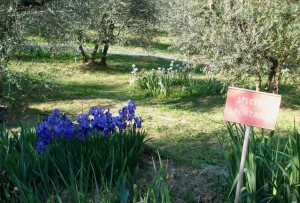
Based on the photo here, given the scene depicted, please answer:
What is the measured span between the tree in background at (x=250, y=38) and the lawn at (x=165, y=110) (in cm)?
106

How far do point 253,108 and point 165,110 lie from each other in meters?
5.80

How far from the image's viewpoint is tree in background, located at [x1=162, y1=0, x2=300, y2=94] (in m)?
7.64

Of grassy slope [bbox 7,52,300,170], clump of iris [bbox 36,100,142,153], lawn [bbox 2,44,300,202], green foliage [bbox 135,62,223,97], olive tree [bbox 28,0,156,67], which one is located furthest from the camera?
olive tree [bbox 28,0,156,67]

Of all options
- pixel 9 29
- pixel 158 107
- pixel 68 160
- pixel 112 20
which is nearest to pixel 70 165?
pixel 68 160

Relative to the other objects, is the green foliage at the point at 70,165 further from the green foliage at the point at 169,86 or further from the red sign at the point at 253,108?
the green foliage at the point at 169,86

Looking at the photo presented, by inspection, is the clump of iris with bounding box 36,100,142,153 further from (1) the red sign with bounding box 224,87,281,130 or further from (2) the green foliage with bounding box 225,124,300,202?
(1) the red sign with bounding box 224,87,281,130

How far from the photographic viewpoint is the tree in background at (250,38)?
7641mm

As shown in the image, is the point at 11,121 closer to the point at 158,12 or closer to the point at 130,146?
the point at 130,146

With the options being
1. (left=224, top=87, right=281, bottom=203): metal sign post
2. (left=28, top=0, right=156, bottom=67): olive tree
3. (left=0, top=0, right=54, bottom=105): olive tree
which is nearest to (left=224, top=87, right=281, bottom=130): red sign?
(left=224, top=87, right=281, bottom=203): metal sign post

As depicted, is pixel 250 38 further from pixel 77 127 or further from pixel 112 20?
pixel 112 20

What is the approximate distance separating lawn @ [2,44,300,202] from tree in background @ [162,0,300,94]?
3.46 feet

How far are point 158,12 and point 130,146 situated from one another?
11240mm

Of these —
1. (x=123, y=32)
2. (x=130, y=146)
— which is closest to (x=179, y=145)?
(x=130, y=146)

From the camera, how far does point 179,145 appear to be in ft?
19.0
